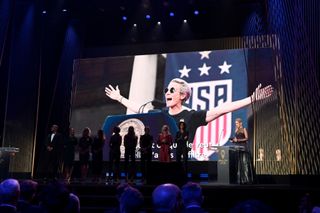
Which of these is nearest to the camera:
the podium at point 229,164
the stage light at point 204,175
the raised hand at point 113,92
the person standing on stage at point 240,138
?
the podium at point 229,164

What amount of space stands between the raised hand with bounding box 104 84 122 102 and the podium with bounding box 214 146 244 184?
164 inches

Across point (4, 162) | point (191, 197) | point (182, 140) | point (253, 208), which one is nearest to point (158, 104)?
point (182, 140)

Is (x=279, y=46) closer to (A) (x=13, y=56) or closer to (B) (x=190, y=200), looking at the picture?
(B) (x=190, y=200)

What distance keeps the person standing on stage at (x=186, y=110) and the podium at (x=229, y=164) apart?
2.38 m

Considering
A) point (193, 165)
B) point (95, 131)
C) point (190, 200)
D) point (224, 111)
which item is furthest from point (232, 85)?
point (190, 200)

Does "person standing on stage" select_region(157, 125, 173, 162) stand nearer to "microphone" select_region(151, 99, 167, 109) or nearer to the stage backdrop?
the stage backdrop

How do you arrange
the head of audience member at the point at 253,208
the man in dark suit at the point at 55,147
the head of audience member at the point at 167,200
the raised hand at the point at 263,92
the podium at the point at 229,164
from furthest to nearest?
the raised hand at the point at 263,92
the man in dark suit at the point at 55,147
the podium at the point at 229,164
the head of audience member at the point at 167,200
the head of audience member at the point at 253,208

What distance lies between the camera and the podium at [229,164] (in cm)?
824

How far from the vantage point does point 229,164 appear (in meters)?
8.41

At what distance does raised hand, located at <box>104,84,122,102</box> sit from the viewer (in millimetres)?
11805

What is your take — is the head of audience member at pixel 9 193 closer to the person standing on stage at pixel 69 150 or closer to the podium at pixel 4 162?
the podium at pixel 4 162

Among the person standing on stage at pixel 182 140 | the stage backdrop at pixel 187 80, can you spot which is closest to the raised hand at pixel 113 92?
the stage backdrop at pixel 187 80

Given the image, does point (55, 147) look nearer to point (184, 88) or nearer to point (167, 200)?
point (184, 88)

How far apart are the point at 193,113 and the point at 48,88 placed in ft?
14.1
